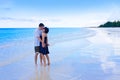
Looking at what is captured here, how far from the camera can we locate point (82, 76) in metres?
7.41

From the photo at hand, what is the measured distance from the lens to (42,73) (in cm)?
791

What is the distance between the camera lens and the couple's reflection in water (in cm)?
733

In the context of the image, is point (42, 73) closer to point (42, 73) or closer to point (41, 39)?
point (42, 73)

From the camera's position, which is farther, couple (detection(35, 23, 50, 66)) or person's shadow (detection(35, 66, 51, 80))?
couple (detection(35, 23, 50, 66))

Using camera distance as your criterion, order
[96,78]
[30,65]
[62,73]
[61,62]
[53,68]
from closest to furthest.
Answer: [96,78]
[62,73]
[53,68]
[30,65]
[61,62]

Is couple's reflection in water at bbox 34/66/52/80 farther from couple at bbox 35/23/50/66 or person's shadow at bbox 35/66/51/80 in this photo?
couple at bbox 35/23/50/66

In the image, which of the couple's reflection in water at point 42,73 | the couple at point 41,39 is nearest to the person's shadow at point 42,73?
the couple's reflection in water at point 42,73

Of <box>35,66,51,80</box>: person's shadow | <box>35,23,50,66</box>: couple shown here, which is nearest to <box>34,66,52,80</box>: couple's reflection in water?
<box>35,66,51,80</box>: person's shadow

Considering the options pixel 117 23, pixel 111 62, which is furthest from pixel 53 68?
pixel 117 23

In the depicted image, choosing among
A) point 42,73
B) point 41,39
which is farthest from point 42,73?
point 41,39

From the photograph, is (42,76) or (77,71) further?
(77,71)

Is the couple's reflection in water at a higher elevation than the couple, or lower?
lower

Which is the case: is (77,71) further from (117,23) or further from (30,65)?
(117,23)

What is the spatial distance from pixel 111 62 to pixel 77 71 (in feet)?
6.72
